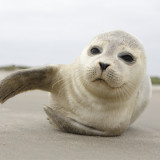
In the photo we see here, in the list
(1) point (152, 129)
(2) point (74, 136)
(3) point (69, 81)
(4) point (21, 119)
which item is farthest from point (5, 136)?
(1) point (152, 129)

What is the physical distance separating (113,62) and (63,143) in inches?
37.7

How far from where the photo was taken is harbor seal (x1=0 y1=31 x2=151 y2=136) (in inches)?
158

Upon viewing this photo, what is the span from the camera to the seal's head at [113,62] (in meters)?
3.89

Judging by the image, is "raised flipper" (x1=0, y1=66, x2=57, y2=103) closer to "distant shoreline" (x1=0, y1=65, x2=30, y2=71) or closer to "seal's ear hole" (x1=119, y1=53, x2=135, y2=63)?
"seal's ear hole" (x1=119, y1=53, x2=135, y2=63)

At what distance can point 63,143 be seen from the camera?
3.73 meters

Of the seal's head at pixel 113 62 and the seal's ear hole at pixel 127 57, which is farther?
the seal's ear hole at pixel 127 57

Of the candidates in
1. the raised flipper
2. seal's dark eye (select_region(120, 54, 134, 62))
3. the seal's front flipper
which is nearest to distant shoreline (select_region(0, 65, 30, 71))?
the raised flipper

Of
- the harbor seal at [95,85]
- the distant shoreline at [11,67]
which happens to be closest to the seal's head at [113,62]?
the harbor seal at [95,85]

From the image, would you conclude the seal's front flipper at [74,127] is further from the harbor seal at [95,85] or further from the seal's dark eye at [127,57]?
the seal's dark eye at [127,57]

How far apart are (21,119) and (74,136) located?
1.28m

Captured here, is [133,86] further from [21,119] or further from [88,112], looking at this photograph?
[21,119]

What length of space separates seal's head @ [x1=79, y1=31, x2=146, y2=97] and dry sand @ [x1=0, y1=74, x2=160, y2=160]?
1.89 feet

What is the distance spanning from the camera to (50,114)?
4.62 metres

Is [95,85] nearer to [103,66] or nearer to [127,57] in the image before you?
[103,66]
